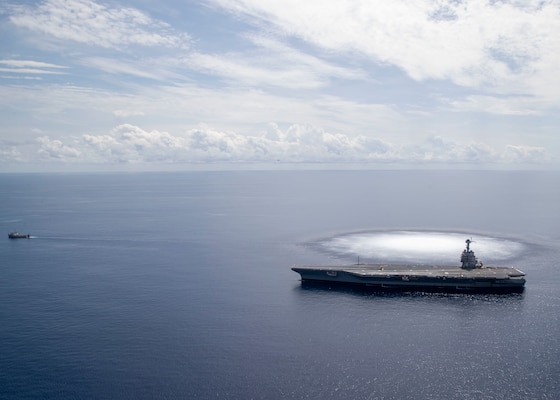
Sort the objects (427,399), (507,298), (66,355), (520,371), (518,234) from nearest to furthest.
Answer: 1. (427,399)
2. (520,371)
3. (66,355)
4. (507,298)
5. (518,234)

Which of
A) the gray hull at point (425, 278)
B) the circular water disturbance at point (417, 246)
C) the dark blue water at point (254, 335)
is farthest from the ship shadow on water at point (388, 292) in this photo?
the circular water disturbance at point (417, 246)

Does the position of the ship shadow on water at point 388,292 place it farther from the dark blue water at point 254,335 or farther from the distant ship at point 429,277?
the dark blue water at point 254,335

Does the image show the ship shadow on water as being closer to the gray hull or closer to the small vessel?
the gray hull

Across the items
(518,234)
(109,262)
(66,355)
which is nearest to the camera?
(66,355)

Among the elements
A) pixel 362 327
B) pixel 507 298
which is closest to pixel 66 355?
pixel 362 327

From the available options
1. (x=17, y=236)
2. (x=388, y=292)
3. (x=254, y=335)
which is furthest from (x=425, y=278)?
(x=17, y=236)

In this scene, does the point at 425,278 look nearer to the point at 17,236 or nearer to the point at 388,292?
the point at 388,292

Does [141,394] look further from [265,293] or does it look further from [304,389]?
[265,293]

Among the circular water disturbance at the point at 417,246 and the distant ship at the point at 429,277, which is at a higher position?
the circular water disturbance at the point at 417,246

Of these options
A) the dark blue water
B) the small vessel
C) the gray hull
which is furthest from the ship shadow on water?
the small vessel
